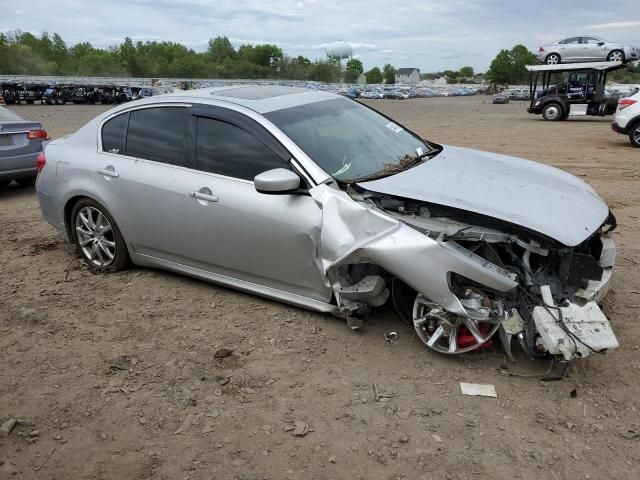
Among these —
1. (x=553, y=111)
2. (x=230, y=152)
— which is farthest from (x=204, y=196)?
(x=553, y=111)

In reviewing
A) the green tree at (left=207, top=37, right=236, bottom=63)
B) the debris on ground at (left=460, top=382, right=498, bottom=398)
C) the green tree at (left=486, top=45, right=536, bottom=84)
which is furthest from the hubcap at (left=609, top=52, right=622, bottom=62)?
the green tree at (left=207, top=37, right=236, bottom=63)

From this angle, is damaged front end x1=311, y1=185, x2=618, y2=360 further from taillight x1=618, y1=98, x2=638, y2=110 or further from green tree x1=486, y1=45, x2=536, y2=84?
green tree x1=486, y1=45, x2=536, y2=84

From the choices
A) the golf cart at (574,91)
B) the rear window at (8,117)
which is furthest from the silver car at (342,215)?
the golf cart at (574,91)

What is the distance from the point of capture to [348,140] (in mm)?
3955

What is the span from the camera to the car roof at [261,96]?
4.01 metres

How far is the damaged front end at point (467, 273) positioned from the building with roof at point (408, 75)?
17954 centimetres

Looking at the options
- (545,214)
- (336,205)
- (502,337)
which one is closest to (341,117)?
(336,205)

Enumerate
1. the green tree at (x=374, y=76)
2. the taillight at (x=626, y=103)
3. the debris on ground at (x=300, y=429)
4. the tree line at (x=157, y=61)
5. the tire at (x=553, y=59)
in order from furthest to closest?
the green tree at (x=374, y=76) → the tree line at (x=157, y=61) → the tire at (x=553, y=59) → the taillight at (x=626, y=103) → the debris on ground at (x=300, y=429)

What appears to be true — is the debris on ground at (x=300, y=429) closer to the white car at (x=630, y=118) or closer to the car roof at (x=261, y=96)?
the car roof at (x=261, y=96)

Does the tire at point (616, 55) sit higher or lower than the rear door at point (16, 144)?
higher

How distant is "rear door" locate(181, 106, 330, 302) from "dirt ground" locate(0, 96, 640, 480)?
38 cm

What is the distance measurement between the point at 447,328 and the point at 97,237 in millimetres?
3247

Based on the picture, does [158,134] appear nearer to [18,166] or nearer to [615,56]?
[18,166]

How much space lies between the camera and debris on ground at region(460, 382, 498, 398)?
299 cm
